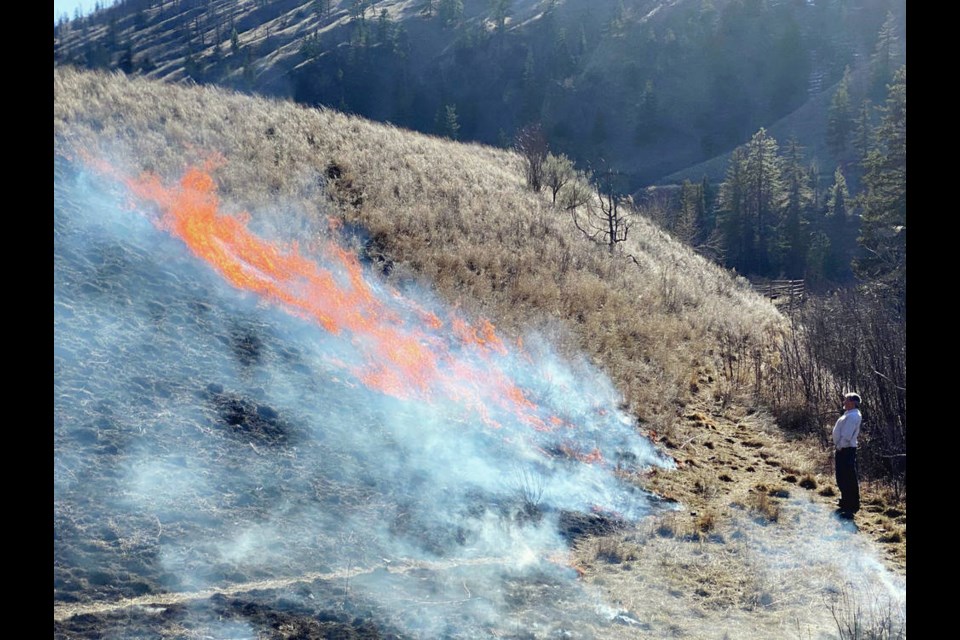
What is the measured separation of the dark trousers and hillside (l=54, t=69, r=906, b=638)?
40 cm

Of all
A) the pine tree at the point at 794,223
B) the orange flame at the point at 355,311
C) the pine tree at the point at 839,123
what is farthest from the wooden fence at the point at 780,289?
the orange flame at the point at 355,311

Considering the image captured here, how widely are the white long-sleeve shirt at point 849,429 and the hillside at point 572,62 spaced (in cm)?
6730

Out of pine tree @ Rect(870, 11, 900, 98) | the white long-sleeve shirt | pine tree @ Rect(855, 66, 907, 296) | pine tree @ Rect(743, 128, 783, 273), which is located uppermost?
pine tree @ Rect(870, 11, 900, 98)

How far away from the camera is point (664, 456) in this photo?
1288 centimetres

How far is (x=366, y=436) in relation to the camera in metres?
10.0

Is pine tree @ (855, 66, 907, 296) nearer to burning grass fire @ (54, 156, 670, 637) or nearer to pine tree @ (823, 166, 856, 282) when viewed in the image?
burning grass fire @ (54, 156, 670, 637)

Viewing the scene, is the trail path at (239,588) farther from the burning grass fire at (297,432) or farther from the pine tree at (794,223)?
the pine tree at (794,223)

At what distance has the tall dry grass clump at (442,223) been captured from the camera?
1477 cm

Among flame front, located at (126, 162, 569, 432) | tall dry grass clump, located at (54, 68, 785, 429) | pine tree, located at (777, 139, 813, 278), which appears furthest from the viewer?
pine tree, located at (777, 139, 813, 278)

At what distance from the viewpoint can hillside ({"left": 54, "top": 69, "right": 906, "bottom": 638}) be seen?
23.2ft

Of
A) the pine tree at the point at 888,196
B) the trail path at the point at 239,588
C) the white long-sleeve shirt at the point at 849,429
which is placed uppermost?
the pine tree at the point at 888,196

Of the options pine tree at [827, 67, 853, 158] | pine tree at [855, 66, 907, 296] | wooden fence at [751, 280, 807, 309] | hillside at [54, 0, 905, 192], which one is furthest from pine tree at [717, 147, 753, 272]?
pine tree at [855, 66, 907, 296]

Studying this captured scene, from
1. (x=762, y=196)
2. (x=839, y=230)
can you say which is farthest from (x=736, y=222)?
(x=839, y=230)

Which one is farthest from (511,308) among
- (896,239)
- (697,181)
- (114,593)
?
(697,181)
